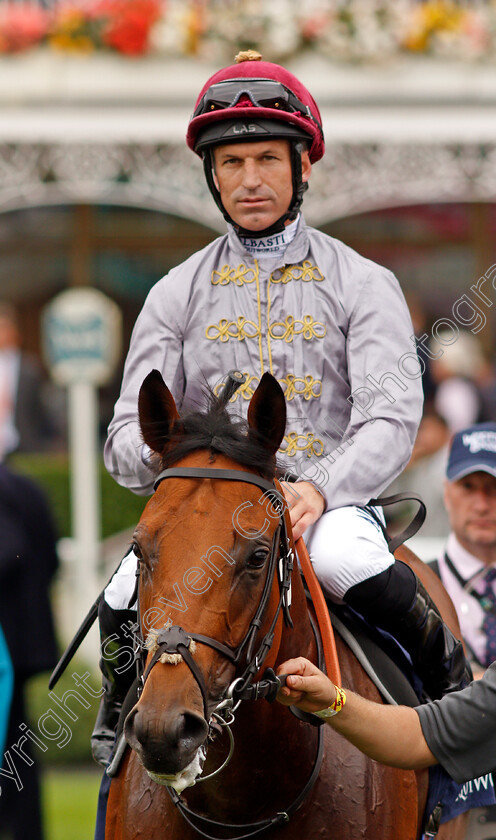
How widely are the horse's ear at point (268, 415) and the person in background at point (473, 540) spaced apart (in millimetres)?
2316

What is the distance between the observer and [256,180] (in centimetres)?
330

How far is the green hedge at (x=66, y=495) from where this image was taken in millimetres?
10789

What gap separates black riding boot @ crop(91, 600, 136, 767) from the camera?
3.24 m

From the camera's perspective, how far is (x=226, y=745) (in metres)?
2.74

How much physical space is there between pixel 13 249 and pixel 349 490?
11.6 m

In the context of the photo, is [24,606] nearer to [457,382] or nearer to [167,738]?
[167,738]

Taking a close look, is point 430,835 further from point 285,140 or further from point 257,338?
point 285,140

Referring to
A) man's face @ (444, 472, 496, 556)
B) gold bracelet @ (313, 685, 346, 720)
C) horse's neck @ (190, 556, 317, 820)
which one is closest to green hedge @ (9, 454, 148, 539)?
man's face @ (444, 472, 496, 556)

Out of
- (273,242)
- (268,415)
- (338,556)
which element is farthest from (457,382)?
(268,415)

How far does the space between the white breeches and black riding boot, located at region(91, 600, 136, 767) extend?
0.05 metres

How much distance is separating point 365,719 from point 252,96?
1768 mm

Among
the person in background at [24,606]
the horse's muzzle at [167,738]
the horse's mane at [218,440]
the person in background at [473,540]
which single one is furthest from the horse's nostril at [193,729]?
the person in background at [24,606]

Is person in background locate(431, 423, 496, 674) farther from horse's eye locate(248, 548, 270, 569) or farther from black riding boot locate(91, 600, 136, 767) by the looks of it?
horse's eye locate(248, 548, 270, 569)

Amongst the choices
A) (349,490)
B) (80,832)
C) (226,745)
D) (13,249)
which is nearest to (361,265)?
(349,490)
